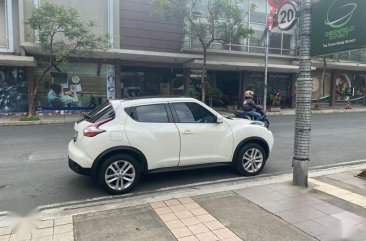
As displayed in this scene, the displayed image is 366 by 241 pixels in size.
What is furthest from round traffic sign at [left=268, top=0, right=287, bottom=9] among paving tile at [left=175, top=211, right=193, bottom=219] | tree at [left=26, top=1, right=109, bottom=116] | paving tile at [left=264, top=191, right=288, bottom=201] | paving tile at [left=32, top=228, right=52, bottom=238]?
tree at [left=26, top=1, right=109, bottom=116]

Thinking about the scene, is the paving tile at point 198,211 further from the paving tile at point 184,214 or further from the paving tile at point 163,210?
the paving tile at point 163,210

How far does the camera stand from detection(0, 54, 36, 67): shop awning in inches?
634

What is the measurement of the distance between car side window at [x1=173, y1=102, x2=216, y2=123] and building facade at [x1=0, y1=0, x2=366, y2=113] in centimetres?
1276

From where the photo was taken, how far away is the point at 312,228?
13.9 feet

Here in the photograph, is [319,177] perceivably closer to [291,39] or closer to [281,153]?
[281,153]

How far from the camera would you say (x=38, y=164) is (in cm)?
767

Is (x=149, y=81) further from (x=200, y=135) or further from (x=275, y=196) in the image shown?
(x=275, y=196)

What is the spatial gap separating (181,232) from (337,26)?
157 inches

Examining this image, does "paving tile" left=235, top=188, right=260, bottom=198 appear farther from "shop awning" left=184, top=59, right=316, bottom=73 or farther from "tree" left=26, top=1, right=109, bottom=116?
"shop awning" left=184, top=59, right=316, bottom=73

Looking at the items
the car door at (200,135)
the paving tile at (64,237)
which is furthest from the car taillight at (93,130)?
the paving tile at (64,237)

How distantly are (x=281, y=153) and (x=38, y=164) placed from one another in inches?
234

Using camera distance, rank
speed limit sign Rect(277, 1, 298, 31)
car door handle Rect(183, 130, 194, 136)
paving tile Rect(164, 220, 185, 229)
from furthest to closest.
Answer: speed limit sign Rect(277, 1, 298, 31), car door handle Rect(183, 130, 194, 136), paving tile Rect(164, 220, 185, 229)

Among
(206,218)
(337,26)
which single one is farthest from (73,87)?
(206,218)

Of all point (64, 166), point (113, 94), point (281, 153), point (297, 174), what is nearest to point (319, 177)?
point (297, 174)
